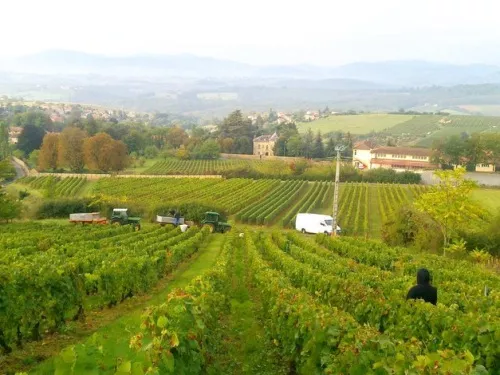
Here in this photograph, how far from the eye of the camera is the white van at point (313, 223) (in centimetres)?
4100

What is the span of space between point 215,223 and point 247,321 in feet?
85.4

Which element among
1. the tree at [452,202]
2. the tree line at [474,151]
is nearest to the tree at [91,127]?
the tree line at [474,151]

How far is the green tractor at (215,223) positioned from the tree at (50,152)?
51.3m

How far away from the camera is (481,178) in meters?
81.4

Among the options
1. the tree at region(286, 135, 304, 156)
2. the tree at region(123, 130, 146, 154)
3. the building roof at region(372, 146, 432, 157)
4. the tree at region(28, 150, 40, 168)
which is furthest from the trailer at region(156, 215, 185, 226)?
the tree at region(286, 135, 304, 156)

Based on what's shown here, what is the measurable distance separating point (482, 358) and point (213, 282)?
764 cm

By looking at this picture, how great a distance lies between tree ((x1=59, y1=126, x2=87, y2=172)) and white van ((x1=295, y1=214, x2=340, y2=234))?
5335 cm

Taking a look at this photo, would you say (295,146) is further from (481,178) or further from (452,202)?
(452,202)

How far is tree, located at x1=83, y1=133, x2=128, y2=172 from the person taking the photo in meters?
81.5

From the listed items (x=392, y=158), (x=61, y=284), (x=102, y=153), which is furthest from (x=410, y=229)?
(x=392, y=158)

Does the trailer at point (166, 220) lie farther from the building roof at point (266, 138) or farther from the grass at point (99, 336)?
the building roof at point (266, 138)

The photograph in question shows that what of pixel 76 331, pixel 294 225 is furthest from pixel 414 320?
pixel 294 225

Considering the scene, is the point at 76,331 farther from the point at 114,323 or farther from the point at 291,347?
the point at 291,347

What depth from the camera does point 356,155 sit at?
102m
